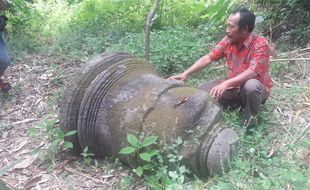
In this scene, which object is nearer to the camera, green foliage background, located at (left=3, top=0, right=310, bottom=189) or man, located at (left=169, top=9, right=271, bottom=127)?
man, located at (left=169, top=9, right=271, bottom=127)

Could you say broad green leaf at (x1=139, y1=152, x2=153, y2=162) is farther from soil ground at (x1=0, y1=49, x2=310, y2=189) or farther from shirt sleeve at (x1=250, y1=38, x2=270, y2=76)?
shirt sleeve at (x1=250, y1=38, x2=270, y2=76)

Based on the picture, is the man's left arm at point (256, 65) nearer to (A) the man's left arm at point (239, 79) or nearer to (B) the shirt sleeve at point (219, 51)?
(A) the man's left arm at point (239, 79)

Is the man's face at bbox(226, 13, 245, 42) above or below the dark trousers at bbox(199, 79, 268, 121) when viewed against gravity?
above

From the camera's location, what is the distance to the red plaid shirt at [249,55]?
4035mm

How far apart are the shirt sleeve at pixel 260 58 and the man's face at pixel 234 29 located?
7.4 inches

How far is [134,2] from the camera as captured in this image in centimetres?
746

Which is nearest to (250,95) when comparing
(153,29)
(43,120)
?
(43,120)

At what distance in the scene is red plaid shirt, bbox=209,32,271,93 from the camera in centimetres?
404

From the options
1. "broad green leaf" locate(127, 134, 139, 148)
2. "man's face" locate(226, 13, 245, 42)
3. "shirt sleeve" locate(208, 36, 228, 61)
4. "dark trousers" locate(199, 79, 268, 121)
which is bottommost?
"dark trousers" locate(199, 79, 268, 121)

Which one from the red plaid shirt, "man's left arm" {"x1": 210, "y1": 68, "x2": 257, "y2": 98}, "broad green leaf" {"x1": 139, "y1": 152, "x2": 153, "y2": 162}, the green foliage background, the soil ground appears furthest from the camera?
the green foliage background

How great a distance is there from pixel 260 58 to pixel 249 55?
0.16m

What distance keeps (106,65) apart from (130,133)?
706mm

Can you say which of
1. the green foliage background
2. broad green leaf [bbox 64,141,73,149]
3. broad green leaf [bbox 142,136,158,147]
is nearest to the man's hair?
the green foliage background

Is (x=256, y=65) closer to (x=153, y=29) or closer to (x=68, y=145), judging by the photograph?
(x=68, y=145)
